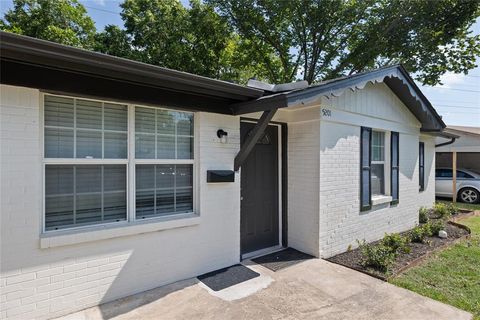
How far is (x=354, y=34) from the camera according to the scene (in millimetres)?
13648

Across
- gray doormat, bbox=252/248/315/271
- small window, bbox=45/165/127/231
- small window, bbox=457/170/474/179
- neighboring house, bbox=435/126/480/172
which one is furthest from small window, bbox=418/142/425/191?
small window, bbox=45/165/127/231

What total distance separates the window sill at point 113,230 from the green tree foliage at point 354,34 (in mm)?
12463

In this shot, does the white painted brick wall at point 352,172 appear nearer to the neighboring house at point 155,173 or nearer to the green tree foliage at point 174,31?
the neighboring house at point 155,173

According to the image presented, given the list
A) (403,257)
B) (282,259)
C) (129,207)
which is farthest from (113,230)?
(403,257)

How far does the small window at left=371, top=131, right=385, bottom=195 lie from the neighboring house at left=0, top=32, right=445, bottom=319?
22 cm

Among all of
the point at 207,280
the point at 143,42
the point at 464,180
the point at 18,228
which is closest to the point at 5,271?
the point at 18,228

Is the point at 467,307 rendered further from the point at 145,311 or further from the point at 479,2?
the point at 479,2

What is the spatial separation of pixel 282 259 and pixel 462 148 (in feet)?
37.1

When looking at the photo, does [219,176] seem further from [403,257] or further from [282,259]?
[403,257]

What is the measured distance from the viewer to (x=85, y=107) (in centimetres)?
317

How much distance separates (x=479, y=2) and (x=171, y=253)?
14.4 meters

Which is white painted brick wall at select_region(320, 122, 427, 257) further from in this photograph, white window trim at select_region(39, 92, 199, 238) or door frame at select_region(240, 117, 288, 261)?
white window trim at select_region(39, 92, 199, 238)

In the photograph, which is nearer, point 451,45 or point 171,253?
point 171,253

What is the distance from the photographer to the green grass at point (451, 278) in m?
3.53
